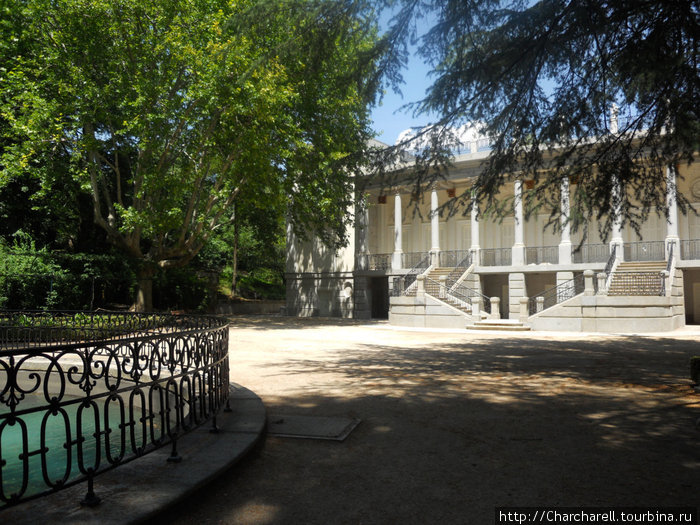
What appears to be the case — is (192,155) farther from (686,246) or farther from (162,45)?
(686,246)

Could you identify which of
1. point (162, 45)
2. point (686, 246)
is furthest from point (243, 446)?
point (686, 246)

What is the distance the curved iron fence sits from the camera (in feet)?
11.0

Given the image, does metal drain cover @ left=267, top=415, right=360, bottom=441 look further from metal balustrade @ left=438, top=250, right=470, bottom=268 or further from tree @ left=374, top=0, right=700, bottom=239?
metal balustrade @ left=438, top=250, right=470, bottom=268

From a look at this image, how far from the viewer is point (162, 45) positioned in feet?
59.1

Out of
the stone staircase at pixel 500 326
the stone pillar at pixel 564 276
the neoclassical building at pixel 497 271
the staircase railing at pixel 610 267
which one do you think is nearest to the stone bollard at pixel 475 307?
the neoclassical building at pixel 497 271

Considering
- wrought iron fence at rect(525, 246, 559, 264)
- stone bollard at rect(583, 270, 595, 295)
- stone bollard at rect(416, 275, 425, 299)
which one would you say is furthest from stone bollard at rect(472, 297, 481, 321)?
wrought iron fence at rect(525, 246, 559, 264)

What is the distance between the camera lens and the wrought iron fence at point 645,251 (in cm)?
2534

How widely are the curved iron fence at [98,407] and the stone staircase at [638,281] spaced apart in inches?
746

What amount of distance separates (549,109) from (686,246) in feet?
69.9

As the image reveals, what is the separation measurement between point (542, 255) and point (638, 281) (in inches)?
236

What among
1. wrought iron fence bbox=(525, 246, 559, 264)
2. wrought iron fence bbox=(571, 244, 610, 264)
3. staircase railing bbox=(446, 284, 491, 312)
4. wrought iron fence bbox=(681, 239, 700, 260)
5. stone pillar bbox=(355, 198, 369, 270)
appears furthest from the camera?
stone pillar bbox=(355, 198, 369, 270)

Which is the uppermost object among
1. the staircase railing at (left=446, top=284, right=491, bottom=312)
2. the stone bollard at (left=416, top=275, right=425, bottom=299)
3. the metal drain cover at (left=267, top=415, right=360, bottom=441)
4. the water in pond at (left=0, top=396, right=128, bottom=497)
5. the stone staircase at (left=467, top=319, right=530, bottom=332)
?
the stone bollard at (left=416, top=275, right=425, bottom=299)

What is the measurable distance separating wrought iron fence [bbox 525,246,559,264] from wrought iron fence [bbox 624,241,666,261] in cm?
328

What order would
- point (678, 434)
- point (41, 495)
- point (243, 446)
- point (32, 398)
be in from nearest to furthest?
point (41, 495)
point (243, 446)
point (678, 434)
point (32, 398)
